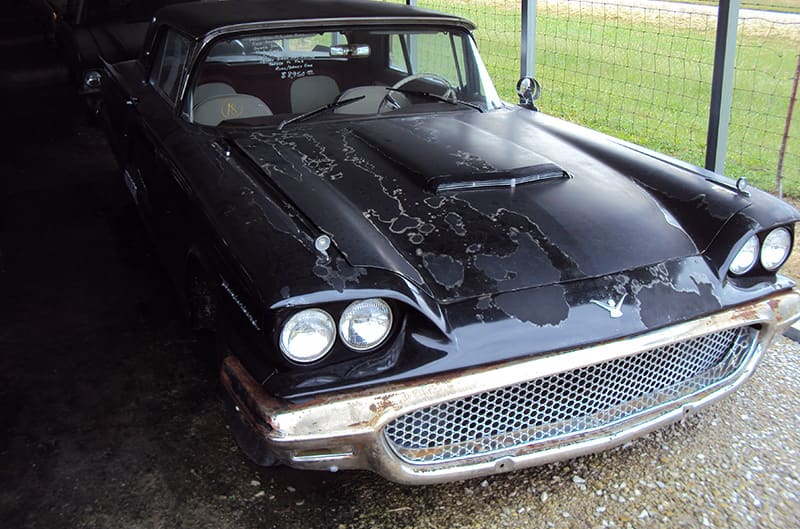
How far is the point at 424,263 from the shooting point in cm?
226

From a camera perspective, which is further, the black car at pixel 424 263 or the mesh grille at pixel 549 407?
the mesh grille at pixel 549 407

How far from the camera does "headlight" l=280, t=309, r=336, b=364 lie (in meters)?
1.96

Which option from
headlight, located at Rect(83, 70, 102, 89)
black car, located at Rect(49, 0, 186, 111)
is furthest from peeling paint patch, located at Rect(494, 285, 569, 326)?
black car, located at Rect(49, 0, 186, 111)

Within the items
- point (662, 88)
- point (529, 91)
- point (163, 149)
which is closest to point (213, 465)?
point (163, 149)

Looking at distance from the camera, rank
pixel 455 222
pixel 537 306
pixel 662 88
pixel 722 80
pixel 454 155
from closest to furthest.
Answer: pixel 537 306 → pixel 455 222 → pixel 454 155 → pixel 722 80 → pixel 662 88

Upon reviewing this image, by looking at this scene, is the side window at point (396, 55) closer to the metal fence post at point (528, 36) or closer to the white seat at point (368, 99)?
the white seat at point (368, 99)

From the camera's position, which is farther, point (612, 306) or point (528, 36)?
point (528, 36)

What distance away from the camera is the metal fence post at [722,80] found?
12.1 ft

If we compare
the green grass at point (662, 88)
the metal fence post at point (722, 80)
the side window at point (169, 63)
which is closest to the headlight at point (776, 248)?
the metal fence post at point (722, 80)

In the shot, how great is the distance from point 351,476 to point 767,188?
3.90 meters

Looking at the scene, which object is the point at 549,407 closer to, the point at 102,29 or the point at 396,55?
the point at 396,55

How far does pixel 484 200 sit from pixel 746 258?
917 millimetres

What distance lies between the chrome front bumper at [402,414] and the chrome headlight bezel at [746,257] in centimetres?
19

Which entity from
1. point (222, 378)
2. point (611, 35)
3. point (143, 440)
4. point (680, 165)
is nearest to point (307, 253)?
point (222, 378)
